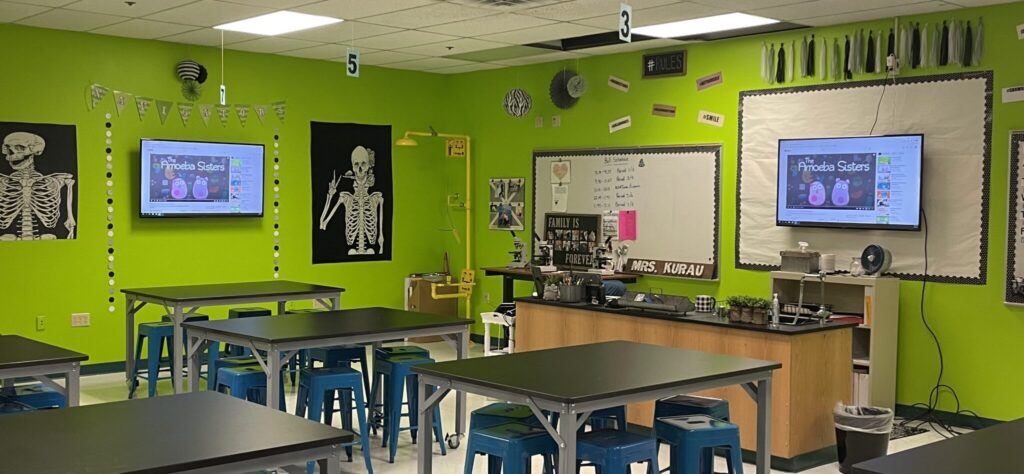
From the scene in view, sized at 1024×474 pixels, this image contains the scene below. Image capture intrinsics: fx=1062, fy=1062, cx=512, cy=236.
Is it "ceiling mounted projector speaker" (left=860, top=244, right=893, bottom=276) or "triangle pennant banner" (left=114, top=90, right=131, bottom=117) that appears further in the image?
"triangle pennant banner" (left=114, top=90, right=131, bottom=117)

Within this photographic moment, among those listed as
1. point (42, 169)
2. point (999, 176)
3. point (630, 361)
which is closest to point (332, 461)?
point (630, 361)

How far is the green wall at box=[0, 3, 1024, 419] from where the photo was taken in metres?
6.62

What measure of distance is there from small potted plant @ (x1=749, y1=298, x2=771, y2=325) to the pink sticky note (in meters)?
3.04

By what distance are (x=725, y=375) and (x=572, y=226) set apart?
4997 mm

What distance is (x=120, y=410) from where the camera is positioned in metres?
3.41

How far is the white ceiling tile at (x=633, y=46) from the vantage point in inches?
319

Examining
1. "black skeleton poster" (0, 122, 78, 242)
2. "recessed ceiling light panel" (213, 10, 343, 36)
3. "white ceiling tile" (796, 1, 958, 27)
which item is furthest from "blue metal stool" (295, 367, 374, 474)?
"white ceiling tile" (796, 1, 958, 27)

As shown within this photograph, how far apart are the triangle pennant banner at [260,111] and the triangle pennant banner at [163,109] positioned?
2.48ft

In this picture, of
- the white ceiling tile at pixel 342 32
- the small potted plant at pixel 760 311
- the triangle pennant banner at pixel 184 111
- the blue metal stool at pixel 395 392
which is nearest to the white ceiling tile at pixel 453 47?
the white ceiling tile at pixel 342 32

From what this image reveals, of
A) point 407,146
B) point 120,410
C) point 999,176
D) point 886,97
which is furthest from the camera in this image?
point 407,146

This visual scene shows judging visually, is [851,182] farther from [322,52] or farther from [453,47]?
[322,52]

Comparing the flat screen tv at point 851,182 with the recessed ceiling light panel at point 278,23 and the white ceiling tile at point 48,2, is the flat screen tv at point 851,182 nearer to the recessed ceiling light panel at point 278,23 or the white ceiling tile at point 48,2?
the recessed ceiling light panel at point 278,23

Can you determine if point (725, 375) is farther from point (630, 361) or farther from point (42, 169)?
point (42, 169)

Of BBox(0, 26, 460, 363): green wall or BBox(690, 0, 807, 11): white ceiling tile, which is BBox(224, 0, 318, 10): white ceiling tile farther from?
BBox(690, 0, 807, 11): white ceiling tile
